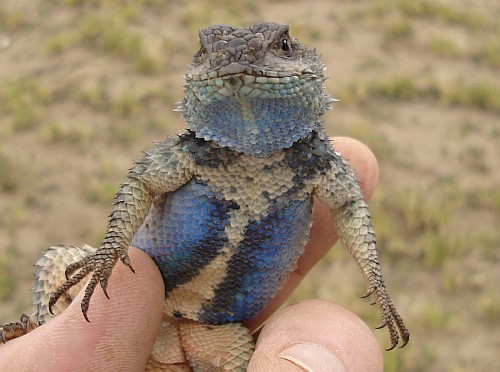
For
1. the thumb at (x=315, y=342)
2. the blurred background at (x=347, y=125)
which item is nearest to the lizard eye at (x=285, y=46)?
the thumb at (x=315, y=342)

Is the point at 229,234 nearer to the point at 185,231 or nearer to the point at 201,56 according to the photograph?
the point at 185,231

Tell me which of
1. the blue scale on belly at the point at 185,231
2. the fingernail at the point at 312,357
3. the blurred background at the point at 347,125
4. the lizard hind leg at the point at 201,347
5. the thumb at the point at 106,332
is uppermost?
the blue scale on belly at the point at 185,231

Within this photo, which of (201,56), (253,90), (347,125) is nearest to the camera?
(253,90)

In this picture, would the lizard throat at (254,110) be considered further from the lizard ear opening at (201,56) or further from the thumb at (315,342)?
the thumb at (315,342)

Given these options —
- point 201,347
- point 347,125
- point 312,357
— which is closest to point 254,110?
point 312,357

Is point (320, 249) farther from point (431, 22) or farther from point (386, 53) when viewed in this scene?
point (431, 22)

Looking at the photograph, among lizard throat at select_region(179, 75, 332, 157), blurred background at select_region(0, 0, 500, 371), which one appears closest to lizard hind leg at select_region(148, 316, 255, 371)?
lizard throat at select_region(179, 75, 332, 157)

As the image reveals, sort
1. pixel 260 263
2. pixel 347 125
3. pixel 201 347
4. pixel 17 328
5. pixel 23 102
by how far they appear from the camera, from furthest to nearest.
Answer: pixel 23 102
pixel 347 125
pixel 17 328
pixel 201 347
pixel 260 263

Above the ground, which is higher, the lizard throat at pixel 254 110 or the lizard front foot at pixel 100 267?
the lizard throat at pixel 254 110
